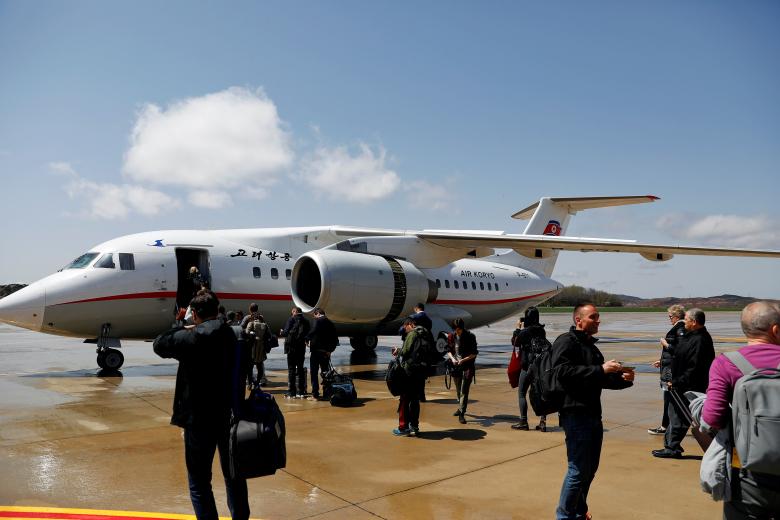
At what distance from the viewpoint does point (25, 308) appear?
11.6m

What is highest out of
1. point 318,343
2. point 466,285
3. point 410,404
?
point 466,285

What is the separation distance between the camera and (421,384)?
24.3 ft

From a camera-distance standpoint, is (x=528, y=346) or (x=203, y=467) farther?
(x=528, y=346)

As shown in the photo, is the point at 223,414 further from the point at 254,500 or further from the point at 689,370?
the point at 689,370

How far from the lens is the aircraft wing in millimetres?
13977

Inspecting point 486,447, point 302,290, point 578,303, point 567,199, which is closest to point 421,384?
point 486,447

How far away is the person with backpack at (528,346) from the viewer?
7.26 meters

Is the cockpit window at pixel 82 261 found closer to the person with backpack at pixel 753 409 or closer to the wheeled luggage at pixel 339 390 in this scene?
the wheeled luggage at pixel 339 390

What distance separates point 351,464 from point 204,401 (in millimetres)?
2513

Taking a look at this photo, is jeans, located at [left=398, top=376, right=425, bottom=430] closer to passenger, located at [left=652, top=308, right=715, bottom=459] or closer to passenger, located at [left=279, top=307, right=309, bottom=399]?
passenger, located at [left=652, top=308, right=715, bottom=459]

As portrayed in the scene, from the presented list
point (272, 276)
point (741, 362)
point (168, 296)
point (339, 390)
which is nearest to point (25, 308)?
point (168, 296)

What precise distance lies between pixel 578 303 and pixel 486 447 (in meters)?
3.09

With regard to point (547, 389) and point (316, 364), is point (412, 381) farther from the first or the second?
point (547, 389)

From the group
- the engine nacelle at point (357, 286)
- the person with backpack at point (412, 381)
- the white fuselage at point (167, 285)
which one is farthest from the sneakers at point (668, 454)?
the white fuselage at point (167, 285)
